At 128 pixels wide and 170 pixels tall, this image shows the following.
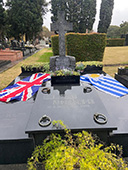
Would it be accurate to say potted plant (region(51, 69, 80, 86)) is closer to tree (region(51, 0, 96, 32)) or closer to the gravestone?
the gravestone

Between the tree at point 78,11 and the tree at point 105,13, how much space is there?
4.01 meters

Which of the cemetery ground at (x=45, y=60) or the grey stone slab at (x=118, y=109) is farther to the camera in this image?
the cemetery ground at (x=45, y=60)

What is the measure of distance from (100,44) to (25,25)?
18.2 metres

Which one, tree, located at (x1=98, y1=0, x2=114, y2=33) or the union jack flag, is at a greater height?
tree, located at (x1=98, y1=0, x2=114, y2=33)

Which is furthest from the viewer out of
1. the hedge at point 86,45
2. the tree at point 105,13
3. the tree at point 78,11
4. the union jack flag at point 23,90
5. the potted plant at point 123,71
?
the tree at point 105,13

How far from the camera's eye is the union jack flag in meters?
4.10

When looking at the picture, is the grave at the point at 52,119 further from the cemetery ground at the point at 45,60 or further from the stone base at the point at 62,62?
the cemetery ground at the point at 45,60

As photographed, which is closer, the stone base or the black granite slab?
the black granite slab

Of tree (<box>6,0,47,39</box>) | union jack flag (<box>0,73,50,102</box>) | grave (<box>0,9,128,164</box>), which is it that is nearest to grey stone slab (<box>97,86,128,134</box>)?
grave (<box>0,9,128,164</box>)

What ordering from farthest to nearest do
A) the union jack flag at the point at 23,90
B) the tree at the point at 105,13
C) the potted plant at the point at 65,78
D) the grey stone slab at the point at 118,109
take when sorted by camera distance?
the tree at the point at 105,13, the potted plant at the point at 65,78, the union jack flag at the point at 23,90, the grey stone slab at the point at 118,109

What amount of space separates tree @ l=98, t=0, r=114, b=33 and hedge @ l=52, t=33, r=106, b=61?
92.1 ft

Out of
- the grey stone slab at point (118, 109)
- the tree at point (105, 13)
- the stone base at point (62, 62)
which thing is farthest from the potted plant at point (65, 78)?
the tree at point (105, 13)

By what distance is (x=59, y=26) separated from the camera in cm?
609

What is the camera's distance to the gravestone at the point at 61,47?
600 centimetres
